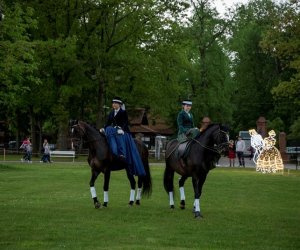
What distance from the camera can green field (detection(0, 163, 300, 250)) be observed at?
35.2ft

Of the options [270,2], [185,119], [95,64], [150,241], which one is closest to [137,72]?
[95,64]

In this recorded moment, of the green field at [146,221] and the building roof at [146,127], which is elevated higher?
the building roof at [146,127]

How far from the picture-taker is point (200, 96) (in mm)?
70125

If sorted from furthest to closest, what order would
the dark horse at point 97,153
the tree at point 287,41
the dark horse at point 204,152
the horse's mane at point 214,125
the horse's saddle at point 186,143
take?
the tree at point 287,41
the dark horse at point 97,153
the horse's saddle at point 186,143
the horse's mane at point 214,125
the dark horse at point 204,152

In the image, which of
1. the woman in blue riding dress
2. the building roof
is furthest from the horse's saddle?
the building roof

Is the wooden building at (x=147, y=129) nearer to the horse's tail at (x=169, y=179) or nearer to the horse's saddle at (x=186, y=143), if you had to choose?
the horse's tail at (x=169, y=179)

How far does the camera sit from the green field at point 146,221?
10719 mm

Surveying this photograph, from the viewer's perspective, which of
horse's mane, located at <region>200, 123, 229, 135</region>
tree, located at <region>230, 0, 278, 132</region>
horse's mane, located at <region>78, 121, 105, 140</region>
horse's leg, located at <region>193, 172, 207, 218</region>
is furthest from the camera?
tree, located at <region>230, 0, 278, 132</region>

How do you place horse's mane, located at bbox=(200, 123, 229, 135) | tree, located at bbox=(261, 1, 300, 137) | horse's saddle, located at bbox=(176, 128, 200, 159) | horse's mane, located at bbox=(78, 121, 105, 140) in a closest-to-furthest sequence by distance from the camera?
horse's mane, located at bbox=(200, 123, 229, 135)
horse's saddle, located at bbox=(176, 128, 200, 159)
horse's mane, located at bbox=(78, 121, 105, 140)
tree, located at bbox=(261, 1, 300, 137)

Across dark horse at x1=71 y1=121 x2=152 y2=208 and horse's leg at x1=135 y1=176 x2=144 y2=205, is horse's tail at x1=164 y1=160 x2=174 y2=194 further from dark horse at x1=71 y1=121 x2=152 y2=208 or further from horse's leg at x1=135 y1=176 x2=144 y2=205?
dark horse at x1=71 y1=121 x2=152 y2=208

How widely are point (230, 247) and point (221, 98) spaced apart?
61244 millimetres

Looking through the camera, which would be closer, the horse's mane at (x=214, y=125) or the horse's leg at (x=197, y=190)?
the horse's leg at (x=197, y=190)

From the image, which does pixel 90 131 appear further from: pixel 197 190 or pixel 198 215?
pixel 198 215

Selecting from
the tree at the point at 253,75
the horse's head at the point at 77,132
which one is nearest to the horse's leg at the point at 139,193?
the horse's head at the point at 77,132
